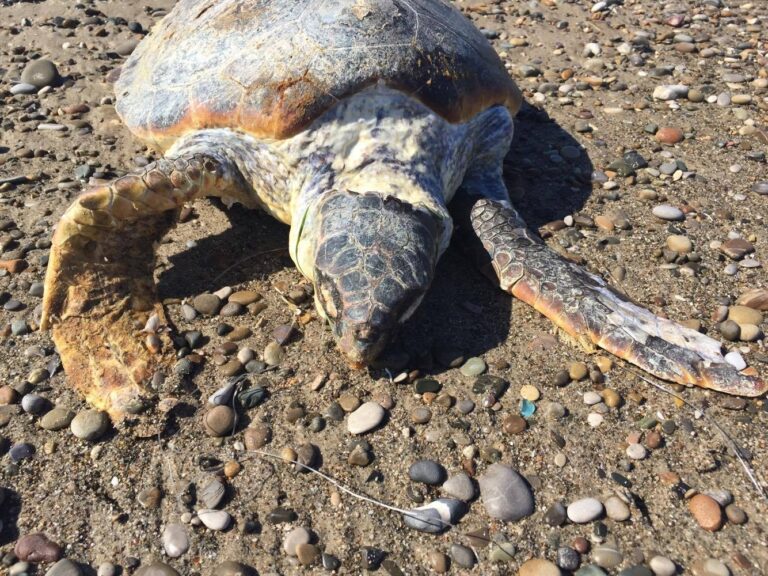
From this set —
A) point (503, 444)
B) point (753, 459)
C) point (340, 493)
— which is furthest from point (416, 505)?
point (753, 459)

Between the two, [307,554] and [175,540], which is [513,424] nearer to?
[307,554]

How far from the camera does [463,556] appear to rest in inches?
75.0

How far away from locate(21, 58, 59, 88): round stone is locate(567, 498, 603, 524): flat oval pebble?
4.35 meters

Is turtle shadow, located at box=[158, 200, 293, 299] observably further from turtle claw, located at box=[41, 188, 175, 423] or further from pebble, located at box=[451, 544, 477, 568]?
pebble, located at box=[451, 544, 477, 568]

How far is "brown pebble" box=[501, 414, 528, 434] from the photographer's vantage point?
2266 mm

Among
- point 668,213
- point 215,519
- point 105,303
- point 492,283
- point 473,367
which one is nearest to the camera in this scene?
point 215,519

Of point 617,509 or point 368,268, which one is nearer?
point 617,509

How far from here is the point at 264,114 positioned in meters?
2.76

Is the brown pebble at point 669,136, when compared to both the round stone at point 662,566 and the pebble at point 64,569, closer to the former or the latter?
the round stone at point 662,566

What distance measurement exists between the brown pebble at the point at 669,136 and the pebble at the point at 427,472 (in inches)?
112

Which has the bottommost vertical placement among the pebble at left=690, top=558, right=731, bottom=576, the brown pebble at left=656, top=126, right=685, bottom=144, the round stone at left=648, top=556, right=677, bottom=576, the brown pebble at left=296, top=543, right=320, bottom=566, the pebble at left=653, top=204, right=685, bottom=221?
the brown pebble at left=656, top=126, right=685, bottom=144

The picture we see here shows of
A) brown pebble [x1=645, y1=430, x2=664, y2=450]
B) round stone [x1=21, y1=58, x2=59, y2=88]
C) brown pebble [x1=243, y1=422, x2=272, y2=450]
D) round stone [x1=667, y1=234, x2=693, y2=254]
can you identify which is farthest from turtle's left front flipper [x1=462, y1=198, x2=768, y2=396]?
round stone [x1=21, y1=58, x2=59, y2=88]

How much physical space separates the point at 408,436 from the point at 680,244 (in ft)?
5.94

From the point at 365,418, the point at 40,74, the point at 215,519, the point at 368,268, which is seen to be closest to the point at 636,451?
the point at 365,418
